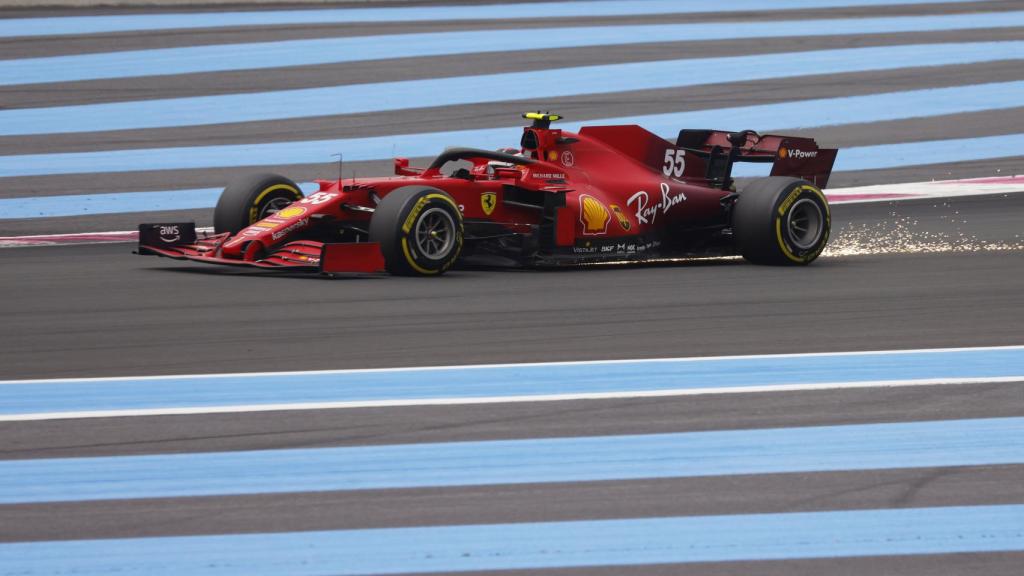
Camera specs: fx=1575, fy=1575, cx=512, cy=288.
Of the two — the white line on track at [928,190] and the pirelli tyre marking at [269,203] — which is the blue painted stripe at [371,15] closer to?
the white line on track at [928,190]

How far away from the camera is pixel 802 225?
1095 cm

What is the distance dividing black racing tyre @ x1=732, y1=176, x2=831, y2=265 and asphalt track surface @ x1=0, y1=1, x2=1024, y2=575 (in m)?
0.20

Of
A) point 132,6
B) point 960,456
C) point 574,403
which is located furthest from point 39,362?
point 132,6

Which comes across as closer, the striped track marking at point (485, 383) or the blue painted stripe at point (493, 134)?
the striped track marking at point (485, 383)

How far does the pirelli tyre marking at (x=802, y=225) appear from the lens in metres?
10.7

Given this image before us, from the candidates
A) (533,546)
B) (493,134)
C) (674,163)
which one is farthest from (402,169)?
(533,546)

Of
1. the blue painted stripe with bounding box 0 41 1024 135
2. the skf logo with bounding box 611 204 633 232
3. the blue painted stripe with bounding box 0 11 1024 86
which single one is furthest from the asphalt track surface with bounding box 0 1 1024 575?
the blue painted stripe with bounding box 0 11 1024 86

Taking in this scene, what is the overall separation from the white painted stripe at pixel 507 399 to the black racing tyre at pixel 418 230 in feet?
11.8

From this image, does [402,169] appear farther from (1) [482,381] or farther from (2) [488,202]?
(1) [482,381]

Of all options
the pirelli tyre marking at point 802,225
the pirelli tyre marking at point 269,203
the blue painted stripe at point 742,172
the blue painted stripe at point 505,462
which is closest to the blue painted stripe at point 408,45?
the blue painted stripe at point 742,172

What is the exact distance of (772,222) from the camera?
419 inches

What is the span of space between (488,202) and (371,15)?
12129 millimetres

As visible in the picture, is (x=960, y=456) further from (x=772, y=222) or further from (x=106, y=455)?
(x=772, y=222)

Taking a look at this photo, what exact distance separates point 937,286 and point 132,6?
15060 mm
